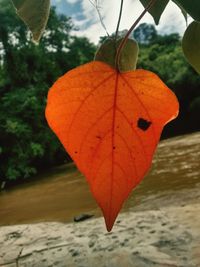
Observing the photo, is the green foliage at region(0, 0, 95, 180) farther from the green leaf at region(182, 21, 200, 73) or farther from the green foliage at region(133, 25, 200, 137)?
the green leaf at region(182, 21, 200, 73)

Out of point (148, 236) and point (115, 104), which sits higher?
point (115, 104)

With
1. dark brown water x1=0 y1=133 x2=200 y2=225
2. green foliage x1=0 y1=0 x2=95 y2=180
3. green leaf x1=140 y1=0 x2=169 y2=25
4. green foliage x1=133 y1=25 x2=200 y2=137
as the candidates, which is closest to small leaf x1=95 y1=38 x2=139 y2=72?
green leaf x1=140 y1=0 x2=169 y2=25

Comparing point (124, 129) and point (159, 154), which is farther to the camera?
point (159, 154)

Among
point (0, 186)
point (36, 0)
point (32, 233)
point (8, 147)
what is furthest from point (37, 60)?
point (36, 0)

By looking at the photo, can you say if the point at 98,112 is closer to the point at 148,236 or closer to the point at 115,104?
the point at 115,104

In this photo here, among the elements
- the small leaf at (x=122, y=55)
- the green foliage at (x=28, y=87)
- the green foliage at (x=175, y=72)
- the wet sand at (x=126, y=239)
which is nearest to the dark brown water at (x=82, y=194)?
the wet sand at (x=126, y=239)

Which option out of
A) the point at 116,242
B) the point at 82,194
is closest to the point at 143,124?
the point at 116,242

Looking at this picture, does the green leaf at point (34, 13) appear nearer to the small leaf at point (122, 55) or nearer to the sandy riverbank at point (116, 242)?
the small leaf at point (122, 55)

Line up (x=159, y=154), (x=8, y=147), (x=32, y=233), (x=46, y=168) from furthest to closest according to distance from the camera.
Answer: (x=46, y=168) → (x=8, y=147) → (x=159, y=154) → (x=32, y=233)
